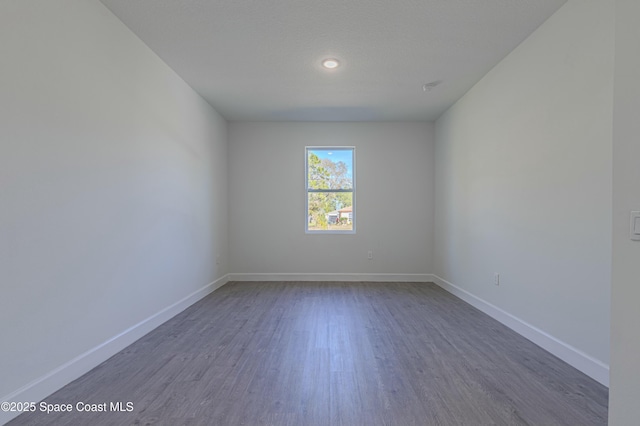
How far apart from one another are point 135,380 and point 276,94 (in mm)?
3342

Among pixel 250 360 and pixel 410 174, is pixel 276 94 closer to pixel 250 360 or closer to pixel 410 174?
pixel 410 174

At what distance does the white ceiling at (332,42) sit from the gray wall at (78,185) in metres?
0.43

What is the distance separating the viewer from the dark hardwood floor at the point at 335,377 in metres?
1.63

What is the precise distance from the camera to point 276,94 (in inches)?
154

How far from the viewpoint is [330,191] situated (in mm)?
5180

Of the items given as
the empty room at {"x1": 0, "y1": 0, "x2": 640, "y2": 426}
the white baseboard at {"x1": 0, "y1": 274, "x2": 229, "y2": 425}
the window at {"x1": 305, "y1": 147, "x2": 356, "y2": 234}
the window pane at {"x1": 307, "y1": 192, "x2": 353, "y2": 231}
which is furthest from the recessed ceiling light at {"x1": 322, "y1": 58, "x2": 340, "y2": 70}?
the white baseboard at {"x1": 0, "y1": 274, "x2": 229, "y2": 425}

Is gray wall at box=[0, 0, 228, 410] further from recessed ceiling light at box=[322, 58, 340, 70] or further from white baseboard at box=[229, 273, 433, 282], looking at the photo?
white baseboard at box=[229, 273, 433, 282]

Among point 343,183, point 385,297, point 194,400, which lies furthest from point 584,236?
point 343,183

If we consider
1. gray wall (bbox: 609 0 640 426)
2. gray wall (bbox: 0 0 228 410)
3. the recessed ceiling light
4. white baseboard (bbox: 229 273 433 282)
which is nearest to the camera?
gray wall (bbox: 609 0 640 426)

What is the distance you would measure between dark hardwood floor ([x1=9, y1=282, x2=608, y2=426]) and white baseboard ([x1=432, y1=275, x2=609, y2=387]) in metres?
0.06

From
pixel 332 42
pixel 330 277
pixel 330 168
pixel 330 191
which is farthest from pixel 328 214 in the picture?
pixel 332 42

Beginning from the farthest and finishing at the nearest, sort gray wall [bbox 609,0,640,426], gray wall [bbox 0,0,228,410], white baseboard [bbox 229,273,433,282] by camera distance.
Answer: white baseboard [bbox 229,273,433,282] < gray wall [bbox 0,0,228,410] < gray wall [bbox 609,0,640,426]

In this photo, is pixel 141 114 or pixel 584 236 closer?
pixel 584 236

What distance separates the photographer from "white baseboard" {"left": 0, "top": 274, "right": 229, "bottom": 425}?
5.39 ft
